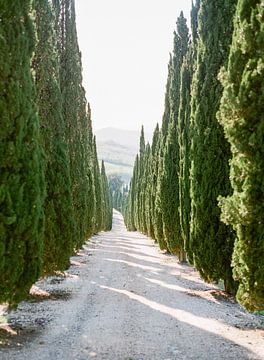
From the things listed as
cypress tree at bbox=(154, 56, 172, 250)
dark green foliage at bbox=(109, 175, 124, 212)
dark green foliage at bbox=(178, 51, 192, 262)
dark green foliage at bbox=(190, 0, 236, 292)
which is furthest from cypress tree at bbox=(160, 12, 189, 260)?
dark green foliage at bbox=(109, 175, 124, 212)

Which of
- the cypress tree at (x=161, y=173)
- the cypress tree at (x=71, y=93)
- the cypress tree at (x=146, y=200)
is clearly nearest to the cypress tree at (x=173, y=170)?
the cypress tree at (x=161, y=173)

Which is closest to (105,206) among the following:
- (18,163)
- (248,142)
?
(18,163)

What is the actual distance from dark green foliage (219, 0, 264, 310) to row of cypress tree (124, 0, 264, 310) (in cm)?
1

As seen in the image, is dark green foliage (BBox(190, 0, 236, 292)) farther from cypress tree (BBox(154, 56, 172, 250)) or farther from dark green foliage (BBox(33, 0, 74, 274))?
cypress tree (BBox(154, 56, 172, 250))

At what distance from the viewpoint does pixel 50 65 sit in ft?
37.2

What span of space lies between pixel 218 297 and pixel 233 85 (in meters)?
6.09

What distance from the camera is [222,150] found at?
416 inches

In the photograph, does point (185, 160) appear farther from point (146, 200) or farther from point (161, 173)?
point (146, 200)

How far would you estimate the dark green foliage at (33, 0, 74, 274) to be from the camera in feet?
36.6

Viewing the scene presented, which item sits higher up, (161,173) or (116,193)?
(161,173)

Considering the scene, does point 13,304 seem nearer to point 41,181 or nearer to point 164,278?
point 41,181

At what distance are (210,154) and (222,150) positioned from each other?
0.30m

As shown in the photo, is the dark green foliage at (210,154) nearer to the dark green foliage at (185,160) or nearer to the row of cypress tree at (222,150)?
the row of cypress tree at (222,150)

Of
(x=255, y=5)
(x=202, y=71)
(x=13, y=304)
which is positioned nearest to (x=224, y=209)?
(x=255, y=5)
